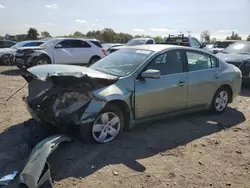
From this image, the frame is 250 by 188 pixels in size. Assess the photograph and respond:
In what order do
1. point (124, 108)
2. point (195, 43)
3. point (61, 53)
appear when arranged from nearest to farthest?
point (124, 108) < point (61, 53) < point (195, 43)

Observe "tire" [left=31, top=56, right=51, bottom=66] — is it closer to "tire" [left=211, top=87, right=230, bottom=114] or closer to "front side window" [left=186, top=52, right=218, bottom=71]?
"front side window" [left=186, top=52, right=218, bottom=71]

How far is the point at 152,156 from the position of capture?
4.45m

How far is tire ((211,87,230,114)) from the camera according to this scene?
6579 millimetres

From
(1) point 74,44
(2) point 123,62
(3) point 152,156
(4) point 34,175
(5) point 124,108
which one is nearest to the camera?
(4) point 34,175

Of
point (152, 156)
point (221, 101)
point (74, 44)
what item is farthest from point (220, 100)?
point (74, 44)

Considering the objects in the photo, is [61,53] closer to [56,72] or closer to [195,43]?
[195,43]

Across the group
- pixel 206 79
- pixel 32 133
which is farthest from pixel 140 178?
pixel 206 79

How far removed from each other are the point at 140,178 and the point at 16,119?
3251 mm

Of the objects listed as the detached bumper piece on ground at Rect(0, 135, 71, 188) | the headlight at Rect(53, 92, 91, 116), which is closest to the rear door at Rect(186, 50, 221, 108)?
the headlight at Rect(53, 92, 91, 116)

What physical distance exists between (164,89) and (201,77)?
1.13m

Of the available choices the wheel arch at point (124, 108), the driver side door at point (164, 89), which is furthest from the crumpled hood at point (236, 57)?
the wheel arch at point (124, 108)

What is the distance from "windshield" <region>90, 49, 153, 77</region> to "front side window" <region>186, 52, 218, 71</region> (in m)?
1.00

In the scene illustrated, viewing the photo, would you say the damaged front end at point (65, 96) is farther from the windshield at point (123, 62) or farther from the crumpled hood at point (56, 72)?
the windshield at point (123, 62)

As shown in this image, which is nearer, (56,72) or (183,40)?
(56,72)
